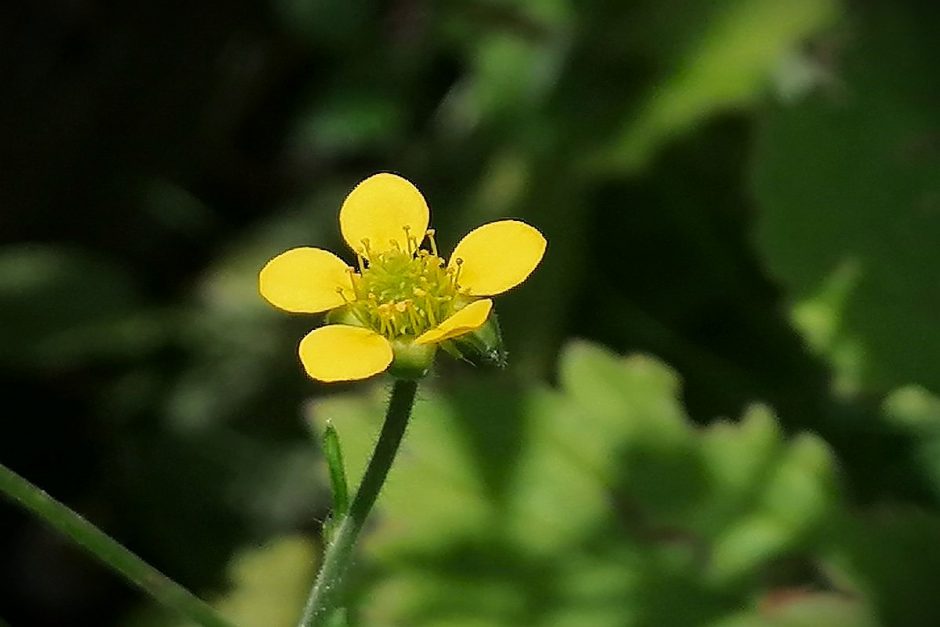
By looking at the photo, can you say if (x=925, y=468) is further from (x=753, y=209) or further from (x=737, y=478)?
(x=753, y=209)

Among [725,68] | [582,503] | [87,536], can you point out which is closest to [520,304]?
[725,68]

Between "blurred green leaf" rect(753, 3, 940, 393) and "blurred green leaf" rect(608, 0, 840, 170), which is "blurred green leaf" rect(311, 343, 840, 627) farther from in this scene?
"blurred green leaf" rect(608, 0, 840, 170)

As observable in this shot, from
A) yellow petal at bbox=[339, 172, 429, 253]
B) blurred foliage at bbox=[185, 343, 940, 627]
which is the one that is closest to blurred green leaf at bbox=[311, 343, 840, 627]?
blurred foliage at bbox=[185, 343, 940, 627]

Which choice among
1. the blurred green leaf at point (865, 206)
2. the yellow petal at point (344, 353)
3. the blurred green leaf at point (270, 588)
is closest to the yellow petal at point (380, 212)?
the yellow petal at point (344, 353)

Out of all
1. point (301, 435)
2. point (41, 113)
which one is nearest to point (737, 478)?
point (301, 435)

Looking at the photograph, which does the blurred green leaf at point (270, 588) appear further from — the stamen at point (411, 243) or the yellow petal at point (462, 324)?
the yellow petal at point (462, 324)

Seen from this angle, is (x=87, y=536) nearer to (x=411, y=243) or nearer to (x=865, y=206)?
(x=411, y=243)
